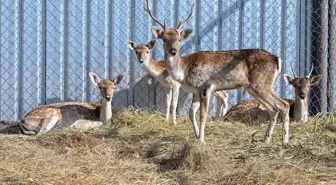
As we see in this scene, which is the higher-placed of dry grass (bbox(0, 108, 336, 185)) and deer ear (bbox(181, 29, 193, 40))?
deer ear (bbox(181, 29, 193, 40))

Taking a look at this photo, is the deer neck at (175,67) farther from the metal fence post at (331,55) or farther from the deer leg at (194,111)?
the metal fence post at (331,55)

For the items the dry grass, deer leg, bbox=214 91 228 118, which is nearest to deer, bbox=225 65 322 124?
deer leg, bbox=214 91 228 118

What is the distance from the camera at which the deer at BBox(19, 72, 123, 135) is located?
985 centimetres

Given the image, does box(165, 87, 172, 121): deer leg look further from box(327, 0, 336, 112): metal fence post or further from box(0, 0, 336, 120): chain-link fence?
box(327, 0, 336, 112): metal fence post

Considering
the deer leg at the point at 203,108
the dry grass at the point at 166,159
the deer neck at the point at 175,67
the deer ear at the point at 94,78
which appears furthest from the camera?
the deer ear at the point at 94,78

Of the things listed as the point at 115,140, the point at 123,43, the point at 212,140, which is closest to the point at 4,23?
the point at 123,43

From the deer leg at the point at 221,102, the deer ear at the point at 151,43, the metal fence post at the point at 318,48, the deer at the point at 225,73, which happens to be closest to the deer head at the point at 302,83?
the metal fence post at the point at 318,48

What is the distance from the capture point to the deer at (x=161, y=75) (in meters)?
10.5

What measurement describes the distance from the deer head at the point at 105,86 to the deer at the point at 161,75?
0.61 meters

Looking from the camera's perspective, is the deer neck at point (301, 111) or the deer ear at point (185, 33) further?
the deer neck at point (301, 111)

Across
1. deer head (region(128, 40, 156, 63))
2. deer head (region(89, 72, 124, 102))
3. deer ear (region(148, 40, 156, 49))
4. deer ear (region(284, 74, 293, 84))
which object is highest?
deer ear (region(148, 40, 156, 49))

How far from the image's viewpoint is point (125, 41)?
11.0 m

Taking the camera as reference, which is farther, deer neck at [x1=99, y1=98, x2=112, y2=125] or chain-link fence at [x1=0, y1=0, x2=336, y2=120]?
chain-link fence at [x1=0, y1=0, x2=336, y2=120]

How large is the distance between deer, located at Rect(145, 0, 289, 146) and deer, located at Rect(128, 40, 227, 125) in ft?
6.04
